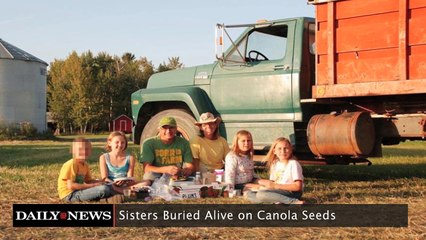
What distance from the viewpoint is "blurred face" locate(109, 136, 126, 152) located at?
20.4 ft

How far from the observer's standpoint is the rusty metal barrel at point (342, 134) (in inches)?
261

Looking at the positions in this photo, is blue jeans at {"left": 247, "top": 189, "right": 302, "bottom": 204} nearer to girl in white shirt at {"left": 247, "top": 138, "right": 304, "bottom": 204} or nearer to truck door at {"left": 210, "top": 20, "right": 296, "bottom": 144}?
girl in white shirt at {"left": 247, "top": 138, "right": 304, "bottom": 204}

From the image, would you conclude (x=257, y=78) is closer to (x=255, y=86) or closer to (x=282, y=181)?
(x=255, y=86)

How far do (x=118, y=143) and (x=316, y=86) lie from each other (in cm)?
252

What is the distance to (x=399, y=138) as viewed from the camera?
23.0ft

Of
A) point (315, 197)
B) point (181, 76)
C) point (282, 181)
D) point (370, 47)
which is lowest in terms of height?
point (315, 197)

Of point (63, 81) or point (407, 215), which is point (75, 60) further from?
point (407, 215)

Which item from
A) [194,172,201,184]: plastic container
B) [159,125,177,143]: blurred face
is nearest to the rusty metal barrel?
[194,172,201,184]: plastic container

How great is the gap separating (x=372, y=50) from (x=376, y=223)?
2411mm

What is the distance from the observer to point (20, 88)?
32906 millimetres

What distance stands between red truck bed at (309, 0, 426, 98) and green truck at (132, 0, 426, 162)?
1cm

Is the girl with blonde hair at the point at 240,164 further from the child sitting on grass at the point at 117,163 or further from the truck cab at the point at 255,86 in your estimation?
the truck cab at the point at 255,86
